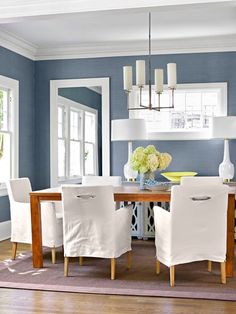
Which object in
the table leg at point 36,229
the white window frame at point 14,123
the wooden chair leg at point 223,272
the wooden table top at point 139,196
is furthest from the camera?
the white window frame at point 14,123

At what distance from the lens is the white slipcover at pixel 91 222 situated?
13.7 feet

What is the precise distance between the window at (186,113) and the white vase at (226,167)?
428 mm

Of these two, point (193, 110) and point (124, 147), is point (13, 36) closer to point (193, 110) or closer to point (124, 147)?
point (124, 147)

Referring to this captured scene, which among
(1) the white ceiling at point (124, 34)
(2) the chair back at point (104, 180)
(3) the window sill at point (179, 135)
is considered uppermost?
(1) the white ceiling at point (124, 34)

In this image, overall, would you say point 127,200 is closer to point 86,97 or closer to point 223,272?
point 223,272

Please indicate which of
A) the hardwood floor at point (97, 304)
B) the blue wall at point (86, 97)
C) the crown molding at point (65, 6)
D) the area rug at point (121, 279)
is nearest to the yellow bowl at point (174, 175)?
the area rug at point (121, 279)

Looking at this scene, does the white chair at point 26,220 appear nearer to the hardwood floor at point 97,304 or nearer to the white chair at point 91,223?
the white chair at point 91,223

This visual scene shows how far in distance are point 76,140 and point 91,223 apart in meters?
4.09

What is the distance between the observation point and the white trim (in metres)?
7.21

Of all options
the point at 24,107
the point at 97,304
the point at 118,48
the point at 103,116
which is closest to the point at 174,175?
the point at 103,116

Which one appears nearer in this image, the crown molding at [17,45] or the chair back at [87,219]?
the chair back at [87,219]

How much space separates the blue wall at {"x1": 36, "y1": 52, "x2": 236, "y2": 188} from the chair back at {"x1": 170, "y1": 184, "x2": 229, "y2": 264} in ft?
9.42

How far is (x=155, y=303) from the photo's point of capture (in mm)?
3600

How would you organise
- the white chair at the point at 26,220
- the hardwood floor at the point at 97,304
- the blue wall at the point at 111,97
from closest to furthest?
the hardwood floor at the point at 97,304 < the white chair at the point at 26,220 < the blue wall at the point at 111,97
